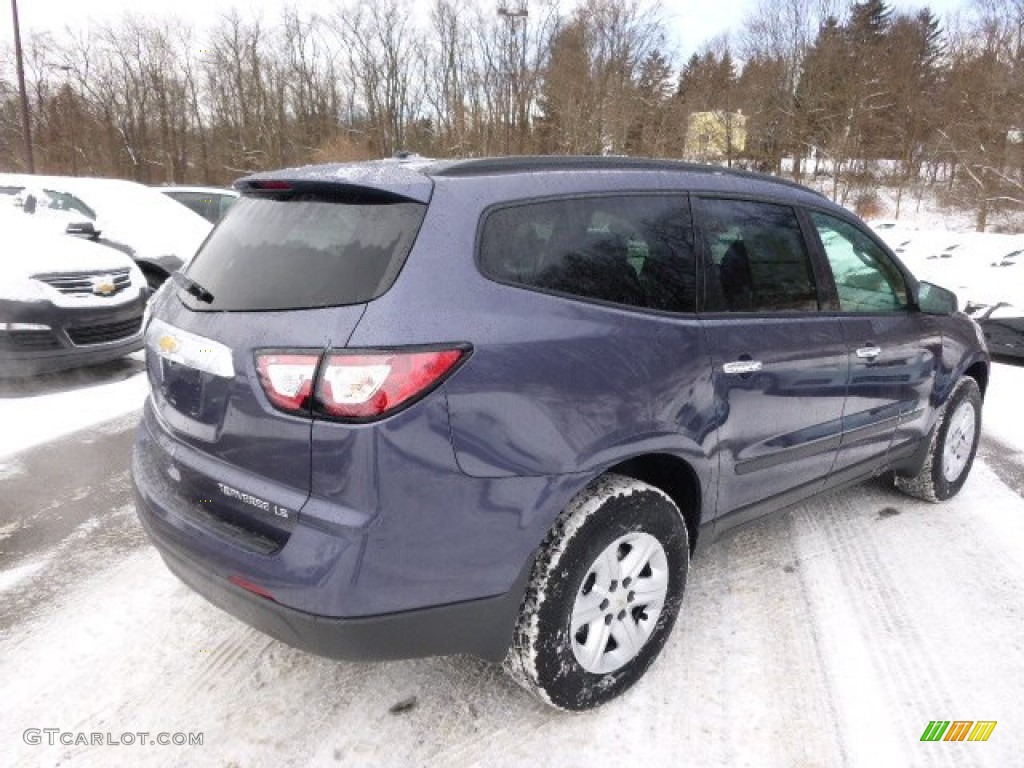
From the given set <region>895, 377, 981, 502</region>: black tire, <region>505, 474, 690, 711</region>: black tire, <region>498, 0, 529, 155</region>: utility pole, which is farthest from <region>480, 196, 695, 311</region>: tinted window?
<region>498, 0, 529, 155</region>: utility pole

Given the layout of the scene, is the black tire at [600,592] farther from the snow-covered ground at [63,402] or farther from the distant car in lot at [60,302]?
the distant car in lot at [60,302]

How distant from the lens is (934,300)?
3480mm

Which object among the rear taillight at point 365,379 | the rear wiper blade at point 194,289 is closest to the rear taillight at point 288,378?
the rear taillight at point 365,379

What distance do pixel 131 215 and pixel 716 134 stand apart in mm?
37910

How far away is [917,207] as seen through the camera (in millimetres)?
36062

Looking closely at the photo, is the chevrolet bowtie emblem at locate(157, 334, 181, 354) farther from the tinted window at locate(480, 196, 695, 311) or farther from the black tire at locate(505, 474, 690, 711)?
the black tire at locate(505, 474, 690, 711)

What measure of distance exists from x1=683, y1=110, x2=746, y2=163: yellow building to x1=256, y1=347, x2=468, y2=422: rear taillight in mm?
40199

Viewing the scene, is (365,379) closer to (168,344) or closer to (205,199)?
(168,344)

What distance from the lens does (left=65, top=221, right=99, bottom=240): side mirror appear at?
7531 mm

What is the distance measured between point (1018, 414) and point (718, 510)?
466cm

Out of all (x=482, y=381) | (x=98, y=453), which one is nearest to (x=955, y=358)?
(x=482, y=381)

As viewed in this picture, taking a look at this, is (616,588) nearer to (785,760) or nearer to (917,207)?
(785,760)

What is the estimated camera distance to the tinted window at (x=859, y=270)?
120 inches

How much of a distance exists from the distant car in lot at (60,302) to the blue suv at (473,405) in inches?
151
